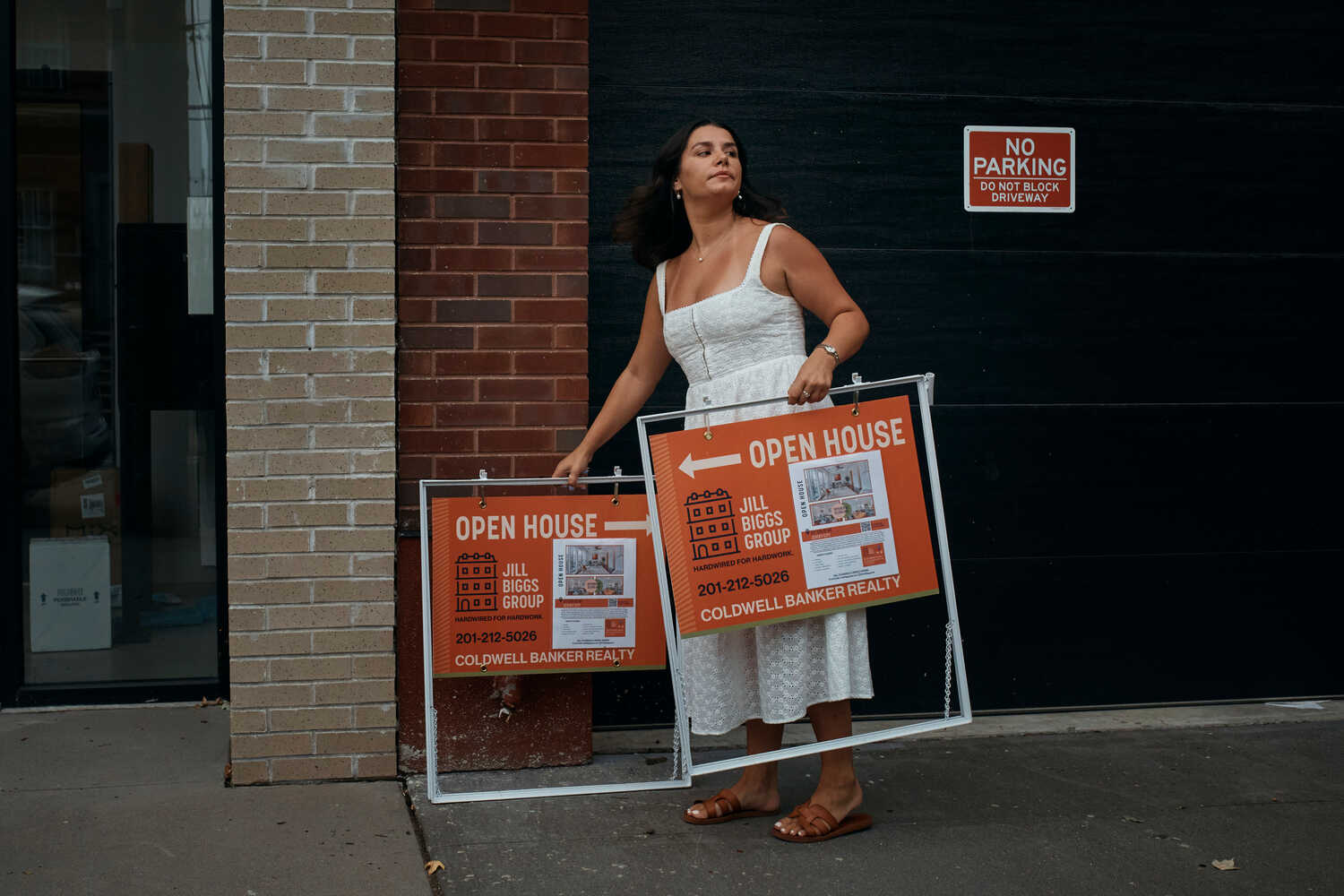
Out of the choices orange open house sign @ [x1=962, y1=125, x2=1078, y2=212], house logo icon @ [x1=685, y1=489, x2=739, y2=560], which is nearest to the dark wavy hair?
house logo icon @ [x1=685, y1=489, x2=739, y2=560]

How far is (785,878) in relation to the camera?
3.67 metres

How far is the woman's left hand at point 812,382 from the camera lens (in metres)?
3.74

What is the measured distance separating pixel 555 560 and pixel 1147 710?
8.51ft

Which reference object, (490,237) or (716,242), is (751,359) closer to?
(716,242)

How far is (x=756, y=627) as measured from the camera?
397cm

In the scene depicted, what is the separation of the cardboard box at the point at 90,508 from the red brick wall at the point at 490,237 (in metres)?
1.70

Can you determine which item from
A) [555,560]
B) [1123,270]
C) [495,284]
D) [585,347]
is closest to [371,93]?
[495,284]

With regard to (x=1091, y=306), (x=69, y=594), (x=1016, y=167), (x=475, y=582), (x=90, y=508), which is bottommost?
(x=69, y=594)

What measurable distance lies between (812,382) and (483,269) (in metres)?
1.33

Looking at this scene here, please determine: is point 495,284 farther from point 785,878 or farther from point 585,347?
point 785,878

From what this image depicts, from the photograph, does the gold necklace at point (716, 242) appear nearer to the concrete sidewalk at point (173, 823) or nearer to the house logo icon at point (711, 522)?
the house logo icon at point (711, 522)

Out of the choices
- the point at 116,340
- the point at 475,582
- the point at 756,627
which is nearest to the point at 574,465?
the point at 475,582

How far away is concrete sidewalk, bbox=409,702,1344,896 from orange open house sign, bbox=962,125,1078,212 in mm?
2016

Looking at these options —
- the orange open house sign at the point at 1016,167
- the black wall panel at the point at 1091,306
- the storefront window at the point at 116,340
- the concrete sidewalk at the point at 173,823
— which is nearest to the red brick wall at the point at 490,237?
the black wall panel at the point at 1091,306
